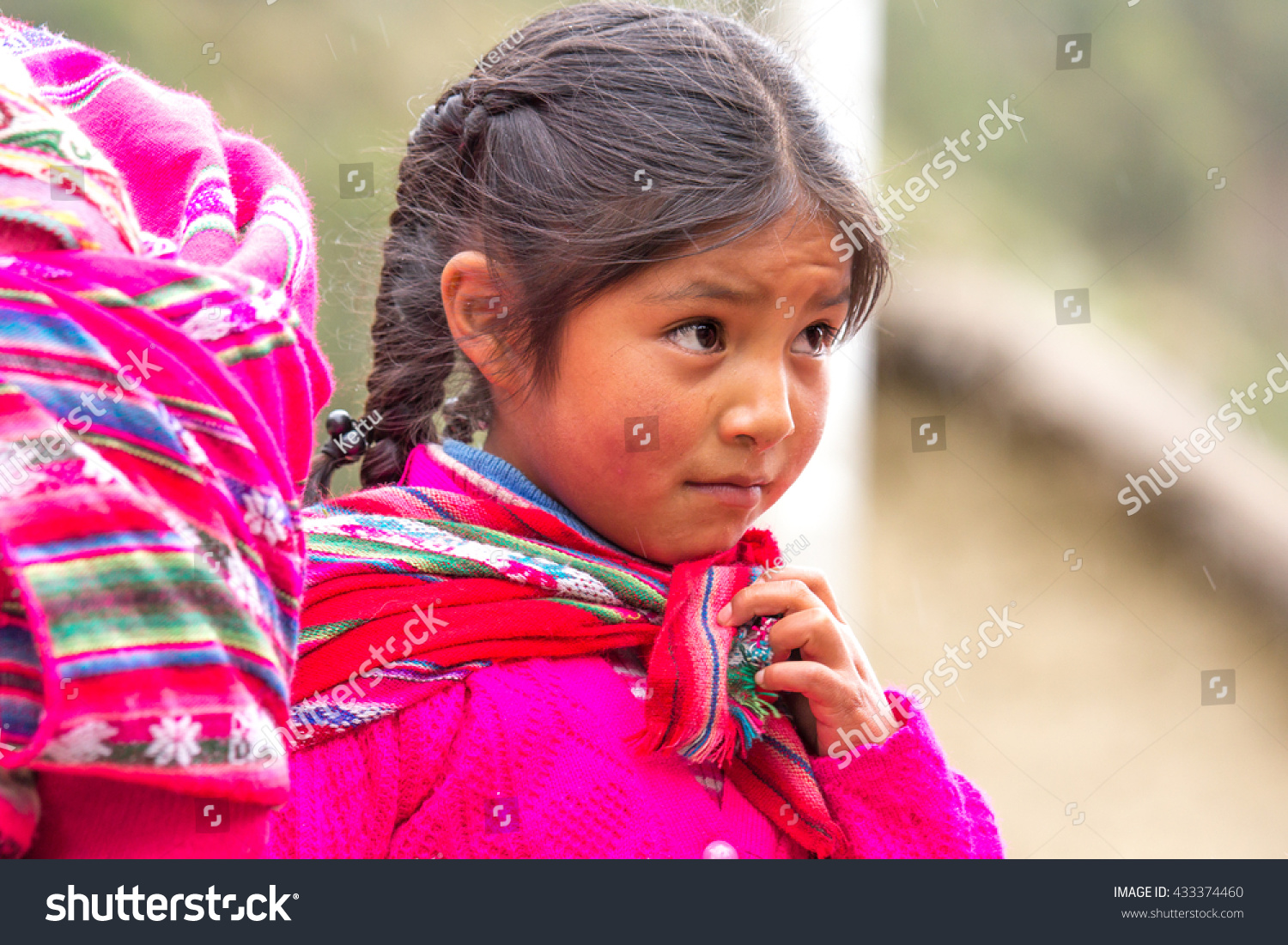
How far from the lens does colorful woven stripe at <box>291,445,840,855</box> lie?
1009mm

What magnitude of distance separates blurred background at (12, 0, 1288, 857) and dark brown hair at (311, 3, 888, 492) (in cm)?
253

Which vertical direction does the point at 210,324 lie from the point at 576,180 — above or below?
below

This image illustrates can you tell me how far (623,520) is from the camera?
112 centimetres

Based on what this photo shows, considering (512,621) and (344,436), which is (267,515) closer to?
(512,621)

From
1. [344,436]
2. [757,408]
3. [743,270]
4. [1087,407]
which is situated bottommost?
[757,408]

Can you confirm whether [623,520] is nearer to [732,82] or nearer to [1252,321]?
[732,82]

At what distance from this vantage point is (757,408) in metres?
1.04

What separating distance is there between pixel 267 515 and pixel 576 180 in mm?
589
